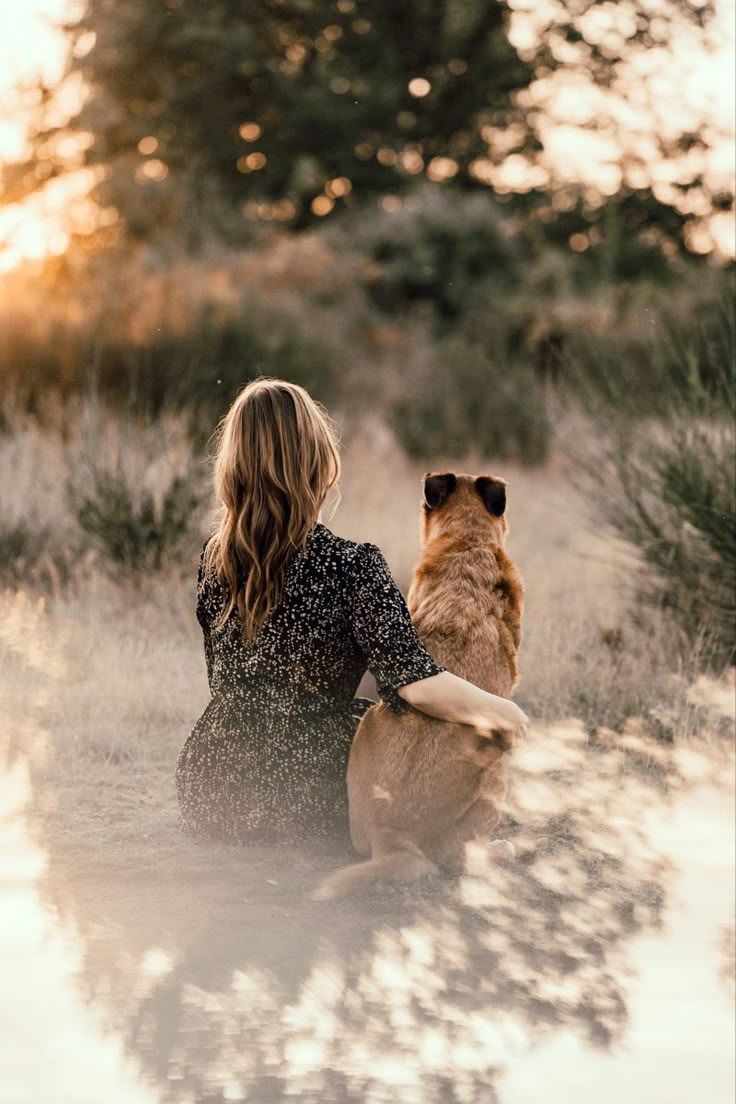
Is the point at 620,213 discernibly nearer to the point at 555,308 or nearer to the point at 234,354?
the point at 555,308

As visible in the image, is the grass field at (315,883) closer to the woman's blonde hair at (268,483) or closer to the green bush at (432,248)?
the woman's blonde hair at (268,483)

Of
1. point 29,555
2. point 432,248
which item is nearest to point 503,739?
point 29,555

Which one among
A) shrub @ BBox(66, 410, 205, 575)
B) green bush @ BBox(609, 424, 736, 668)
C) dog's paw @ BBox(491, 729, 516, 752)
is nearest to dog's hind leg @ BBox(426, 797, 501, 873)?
dog's paw @ BBox(491, 729, 516, 752)

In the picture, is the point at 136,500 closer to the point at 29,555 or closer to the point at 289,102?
the point at 29,555

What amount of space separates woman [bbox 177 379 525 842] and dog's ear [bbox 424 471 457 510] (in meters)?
0.54

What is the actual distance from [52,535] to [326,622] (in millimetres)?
6056

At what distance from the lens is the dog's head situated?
428 centimetres

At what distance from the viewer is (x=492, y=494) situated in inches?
171

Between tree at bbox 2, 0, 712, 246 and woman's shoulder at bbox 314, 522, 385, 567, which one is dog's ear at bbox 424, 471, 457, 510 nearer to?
woman's shoulder at bbox 314, 522, 385, 567

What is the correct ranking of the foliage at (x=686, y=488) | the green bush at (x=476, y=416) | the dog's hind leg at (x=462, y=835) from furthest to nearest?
the green bush at (x=476, y=416)
the foliage at (x=686, y=488)
the dog's hind leg at (x=462, y=835)

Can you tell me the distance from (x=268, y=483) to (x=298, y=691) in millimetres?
615

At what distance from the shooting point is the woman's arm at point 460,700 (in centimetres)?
368

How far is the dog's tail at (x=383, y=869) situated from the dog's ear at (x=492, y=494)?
108cm

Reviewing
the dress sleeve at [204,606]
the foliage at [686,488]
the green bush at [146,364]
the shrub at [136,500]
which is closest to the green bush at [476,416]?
the green bush at [146,364]
